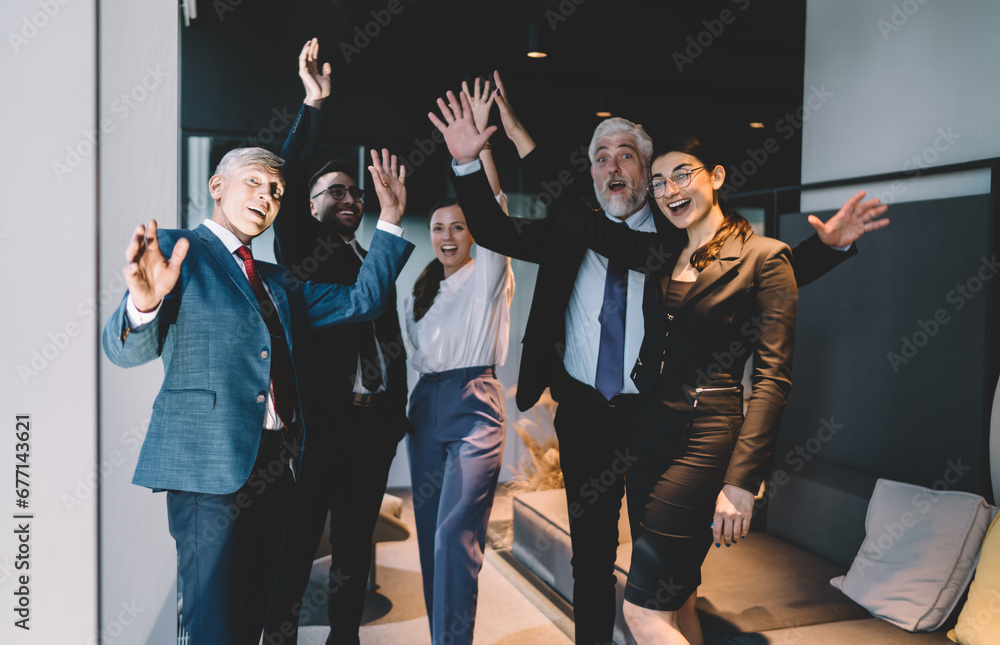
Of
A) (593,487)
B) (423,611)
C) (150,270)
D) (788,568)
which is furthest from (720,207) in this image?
(423,611)

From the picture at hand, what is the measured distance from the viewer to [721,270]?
189cm

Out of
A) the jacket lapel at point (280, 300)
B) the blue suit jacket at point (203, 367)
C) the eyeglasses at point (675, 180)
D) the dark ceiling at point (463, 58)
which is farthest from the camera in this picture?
the dark ceiling at point (463, 58)

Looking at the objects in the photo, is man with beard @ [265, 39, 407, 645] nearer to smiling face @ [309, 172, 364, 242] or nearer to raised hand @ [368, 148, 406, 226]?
smiling face @ [309, 172, 364, 242]

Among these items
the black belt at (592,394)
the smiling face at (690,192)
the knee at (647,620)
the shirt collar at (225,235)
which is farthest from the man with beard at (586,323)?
the shirt collar at (225,235)

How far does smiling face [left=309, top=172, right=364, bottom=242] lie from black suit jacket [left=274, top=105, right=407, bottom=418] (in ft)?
0.19

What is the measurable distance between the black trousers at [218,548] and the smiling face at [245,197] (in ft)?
1.74

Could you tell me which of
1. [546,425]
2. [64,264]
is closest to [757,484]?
[64,264]

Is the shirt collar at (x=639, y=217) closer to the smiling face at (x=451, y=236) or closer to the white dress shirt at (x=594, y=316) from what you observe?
the white dress shirt at (x=594, y=316)

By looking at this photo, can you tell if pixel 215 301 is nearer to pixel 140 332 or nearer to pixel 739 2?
pixel 140 332

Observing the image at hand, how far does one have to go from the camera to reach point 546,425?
18.7 ft

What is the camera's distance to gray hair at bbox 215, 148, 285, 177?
1.80m

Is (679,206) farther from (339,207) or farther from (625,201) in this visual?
(339,207)

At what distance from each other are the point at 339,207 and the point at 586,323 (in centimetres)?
100

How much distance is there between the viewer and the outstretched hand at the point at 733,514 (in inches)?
Answer: 69.9
